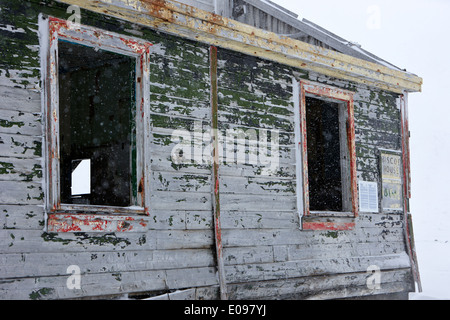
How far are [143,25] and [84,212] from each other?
204 cm

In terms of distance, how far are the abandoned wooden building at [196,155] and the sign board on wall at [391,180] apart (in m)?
0.03

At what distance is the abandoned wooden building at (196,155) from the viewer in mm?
5324

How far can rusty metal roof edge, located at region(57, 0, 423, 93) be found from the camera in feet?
19.7

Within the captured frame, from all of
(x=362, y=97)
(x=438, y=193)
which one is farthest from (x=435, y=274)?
(x=438, y=193)

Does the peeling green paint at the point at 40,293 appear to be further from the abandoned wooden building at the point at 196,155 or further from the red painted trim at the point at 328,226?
the red painted trim at the point at 328,226

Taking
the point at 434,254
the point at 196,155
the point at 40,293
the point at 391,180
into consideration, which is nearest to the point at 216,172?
the point at 196,155

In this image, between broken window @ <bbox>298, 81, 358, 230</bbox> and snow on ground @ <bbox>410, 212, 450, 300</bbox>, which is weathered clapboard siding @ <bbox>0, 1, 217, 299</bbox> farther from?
snow on ground @ <bbox>410, 212, 450, 300</bbox>

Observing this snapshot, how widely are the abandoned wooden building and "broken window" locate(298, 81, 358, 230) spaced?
0.09 ft

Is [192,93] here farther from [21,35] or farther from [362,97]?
[362,97]

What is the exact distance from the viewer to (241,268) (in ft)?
22.5

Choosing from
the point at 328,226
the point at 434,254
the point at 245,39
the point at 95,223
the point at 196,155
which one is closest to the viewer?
the point at 95,223

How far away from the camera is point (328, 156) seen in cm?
891

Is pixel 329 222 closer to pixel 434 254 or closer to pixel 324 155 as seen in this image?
pixel 324 155

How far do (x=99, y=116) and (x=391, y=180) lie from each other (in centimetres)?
448
